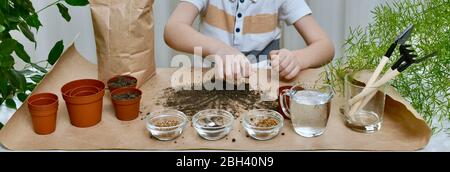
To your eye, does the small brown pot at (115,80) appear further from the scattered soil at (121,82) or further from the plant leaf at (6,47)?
the plant leaf at (6,47)

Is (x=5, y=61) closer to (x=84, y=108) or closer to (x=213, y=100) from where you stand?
(x=84, y=108)

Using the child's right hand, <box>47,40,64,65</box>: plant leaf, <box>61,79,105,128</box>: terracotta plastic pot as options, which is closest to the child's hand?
the child's right hand

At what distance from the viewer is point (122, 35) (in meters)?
1.11

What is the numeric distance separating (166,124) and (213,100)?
0.17m

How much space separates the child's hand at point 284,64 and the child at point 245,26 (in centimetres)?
11

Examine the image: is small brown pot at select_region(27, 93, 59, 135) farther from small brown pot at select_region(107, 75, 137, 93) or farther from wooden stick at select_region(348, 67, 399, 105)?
wooden stick at select_region(348, 67, 399, 105)

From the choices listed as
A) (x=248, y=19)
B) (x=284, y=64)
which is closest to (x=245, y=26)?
(x=248, y=19)

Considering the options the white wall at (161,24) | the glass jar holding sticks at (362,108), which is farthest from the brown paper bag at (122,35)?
the white wall at (161,24)

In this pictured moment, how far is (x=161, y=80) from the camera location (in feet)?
4.00

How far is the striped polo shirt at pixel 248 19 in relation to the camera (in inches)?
57.6

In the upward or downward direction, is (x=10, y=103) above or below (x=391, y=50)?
below

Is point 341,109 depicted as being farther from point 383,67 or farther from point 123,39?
point 123,39
